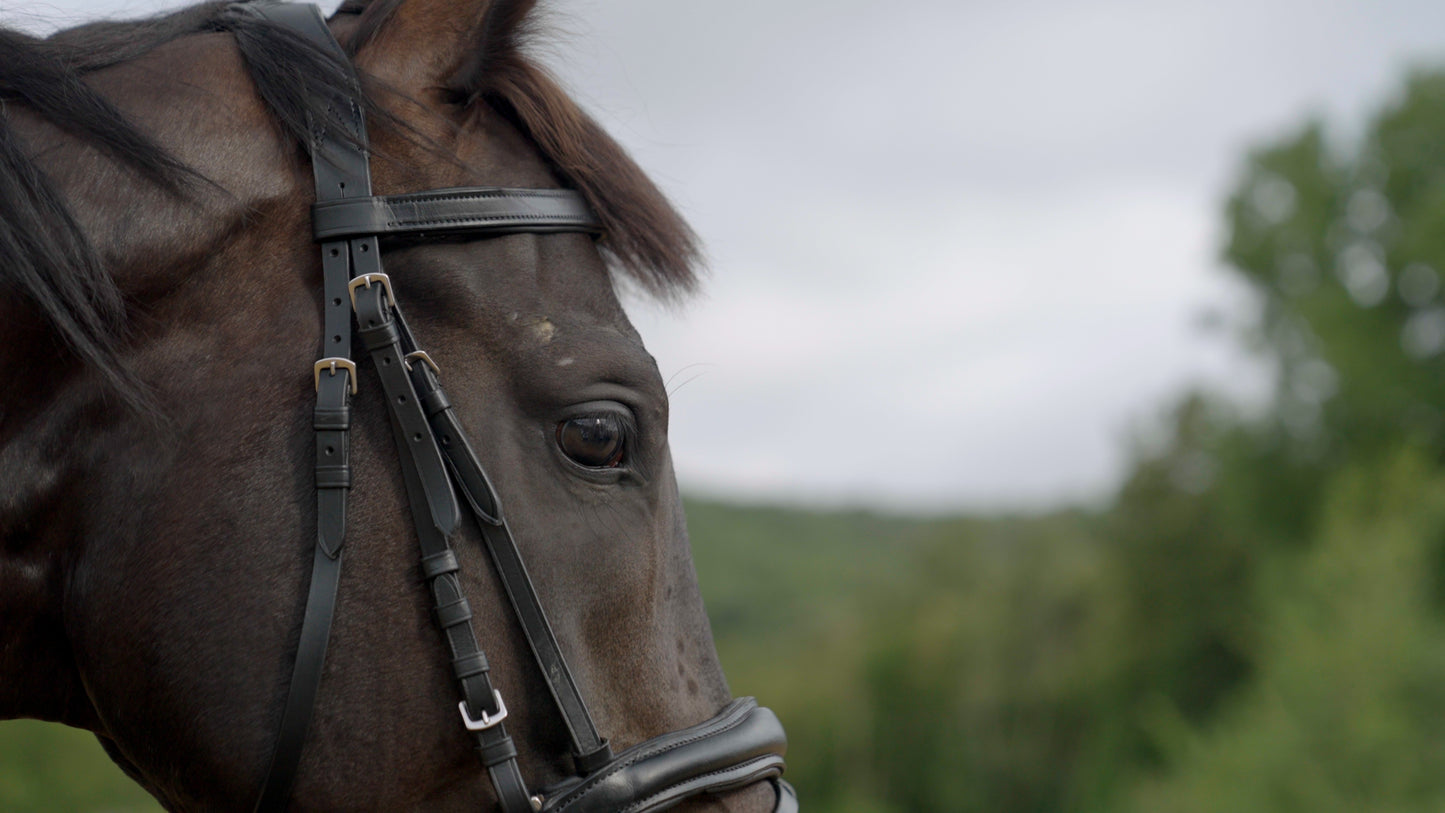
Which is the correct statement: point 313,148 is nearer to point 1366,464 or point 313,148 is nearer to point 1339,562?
point 1339,562

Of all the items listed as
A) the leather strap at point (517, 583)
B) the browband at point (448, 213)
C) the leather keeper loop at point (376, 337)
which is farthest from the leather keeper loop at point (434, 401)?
the browband at point (448, 213)

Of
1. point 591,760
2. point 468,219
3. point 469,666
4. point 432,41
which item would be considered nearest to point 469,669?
point 469,666

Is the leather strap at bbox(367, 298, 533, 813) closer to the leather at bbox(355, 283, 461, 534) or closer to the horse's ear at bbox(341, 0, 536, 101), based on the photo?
the leather at bbox(355, 283, 461, 534)

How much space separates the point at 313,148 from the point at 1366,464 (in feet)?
105

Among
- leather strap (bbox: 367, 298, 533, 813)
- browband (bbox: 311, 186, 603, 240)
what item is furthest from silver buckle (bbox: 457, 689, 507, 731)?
browband (bbox: 311, 186, 603, 240)

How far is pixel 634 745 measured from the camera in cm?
213

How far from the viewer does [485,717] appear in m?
1.98

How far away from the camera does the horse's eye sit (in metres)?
2.14

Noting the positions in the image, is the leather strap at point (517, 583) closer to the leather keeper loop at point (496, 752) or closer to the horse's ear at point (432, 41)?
the leather keeper loop at point (496, 752)

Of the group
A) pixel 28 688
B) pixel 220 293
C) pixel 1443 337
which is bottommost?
pixel 1443 337

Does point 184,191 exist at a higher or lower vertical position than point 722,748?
higher

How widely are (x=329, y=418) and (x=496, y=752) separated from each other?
68 centimetres

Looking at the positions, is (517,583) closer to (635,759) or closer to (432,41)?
(635,759)

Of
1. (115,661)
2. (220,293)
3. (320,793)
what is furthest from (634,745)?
(220,293)
